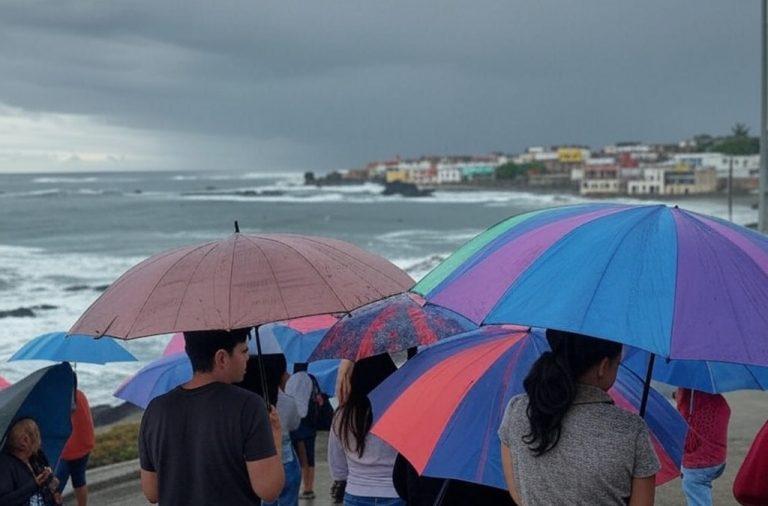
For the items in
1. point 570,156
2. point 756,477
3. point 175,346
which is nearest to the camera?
point 756,477

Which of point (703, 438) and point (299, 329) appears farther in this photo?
point (299, 329)

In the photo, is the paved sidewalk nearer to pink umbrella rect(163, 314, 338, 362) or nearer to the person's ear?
pink umbrella rect(163, 314, 338, 362)

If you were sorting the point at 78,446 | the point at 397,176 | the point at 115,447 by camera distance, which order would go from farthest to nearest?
the point at 397,176 → the point at 115,447 → the point at 78,446

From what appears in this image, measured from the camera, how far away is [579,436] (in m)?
2.25

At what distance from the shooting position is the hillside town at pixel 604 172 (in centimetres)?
10938

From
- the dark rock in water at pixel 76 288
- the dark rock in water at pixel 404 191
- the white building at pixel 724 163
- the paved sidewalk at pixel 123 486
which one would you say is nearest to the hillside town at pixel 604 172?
the white building at pixel 724 163

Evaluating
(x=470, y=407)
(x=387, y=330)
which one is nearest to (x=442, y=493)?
(x=470, y=407)

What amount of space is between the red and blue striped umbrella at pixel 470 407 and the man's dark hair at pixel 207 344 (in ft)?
1.99

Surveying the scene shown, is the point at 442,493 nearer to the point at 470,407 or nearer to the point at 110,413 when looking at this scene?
the point at 470,407

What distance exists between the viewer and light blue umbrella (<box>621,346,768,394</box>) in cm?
368

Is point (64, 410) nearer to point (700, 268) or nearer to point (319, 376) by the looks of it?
point (319, 376)

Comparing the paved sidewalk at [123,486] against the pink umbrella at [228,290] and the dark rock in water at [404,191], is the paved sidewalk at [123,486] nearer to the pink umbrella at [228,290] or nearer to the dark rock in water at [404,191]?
the pink umbrella at [228,290]

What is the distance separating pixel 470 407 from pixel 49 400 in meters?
1.90

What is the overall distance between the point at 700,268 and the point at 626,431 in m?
0.51
